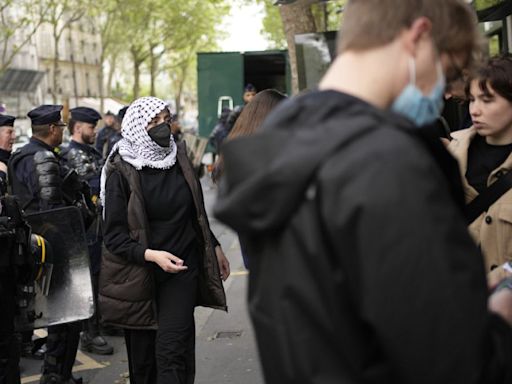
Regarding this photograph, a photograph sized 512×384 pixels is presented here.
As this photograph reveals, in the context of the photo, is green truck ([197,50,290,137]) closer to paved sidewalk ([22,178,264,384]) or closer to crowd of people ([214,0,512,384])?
paved sidewalk ([22,178,264,384])

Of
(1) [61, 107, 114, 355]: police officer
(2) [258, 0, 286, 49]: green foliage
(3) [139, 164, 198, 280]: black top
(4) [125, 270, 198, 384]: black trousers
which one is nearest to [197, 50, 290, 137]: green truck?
(2) [258, 0, 286, 49]: green foliage

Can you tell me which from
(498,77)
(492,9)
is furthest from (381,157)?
(492,9)

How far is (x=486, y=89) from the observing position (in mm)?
3414

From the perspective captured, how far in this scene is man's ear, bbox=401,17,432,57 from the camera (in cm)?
174

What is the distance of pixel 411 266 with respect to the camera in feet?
5.09

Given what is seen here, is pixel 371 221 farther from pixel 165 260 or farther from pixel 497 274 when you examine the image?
pixel 165 260

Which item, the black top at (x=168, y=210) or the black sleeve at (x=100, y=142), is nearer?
the black top at (x=168, y=210)

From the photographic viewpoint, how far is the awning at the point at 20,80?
54.5 metres

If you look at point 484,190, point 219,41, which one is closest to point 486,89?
point 484,190

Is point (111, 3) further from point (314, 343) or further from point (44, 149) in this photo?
point (314, 343)

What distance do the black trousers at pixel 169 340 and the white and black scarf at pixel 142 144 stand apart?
0.63 m

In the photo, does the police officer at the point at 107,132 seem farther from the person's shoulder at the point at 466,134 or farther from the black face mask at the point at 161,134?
the person's shoulder at the point at 466,134

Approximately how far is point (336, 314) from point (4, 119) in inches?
219

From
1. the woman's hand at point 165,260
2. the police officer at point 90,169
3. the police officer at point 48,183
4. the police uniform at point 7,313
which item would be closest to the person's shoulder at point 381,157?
the woman's hand at point 165,260
